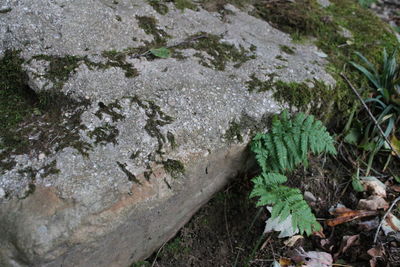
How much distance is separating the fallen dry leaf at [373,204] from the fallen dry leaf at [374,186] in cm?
10

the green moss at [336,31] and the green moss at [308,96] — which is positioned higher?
the green moss at [336,31]

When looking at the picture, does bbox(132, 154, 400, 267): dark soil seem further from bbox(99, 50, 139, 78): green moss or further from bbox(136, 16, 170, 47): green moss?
bbox(136, 16, 170, 47): green moss

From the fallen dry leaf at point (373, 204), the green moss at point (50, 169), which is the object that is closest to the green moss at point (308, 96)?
the fallen dry leaf at point (373, 204)

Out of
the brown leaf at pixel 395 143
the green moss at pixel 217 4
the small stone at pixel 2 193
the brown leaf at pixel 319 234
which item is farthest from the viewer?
the green moss at pixel 217 4

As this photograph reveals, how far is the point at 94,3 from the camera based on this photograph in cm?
313

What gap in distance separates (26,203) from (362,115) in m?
2.93

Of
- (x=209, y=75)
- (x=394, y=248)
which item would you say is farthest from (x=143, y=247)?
(x=394, y=248)

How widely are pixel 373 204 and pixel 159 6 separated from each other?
2.50 m

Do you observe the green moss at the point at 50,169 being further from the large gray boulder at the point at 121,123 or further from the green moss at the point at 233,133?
the green moss at the point at 233,133

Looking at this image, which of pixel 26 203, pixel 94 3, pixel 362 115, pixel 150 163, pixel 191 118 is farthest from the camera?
pixel 362 115

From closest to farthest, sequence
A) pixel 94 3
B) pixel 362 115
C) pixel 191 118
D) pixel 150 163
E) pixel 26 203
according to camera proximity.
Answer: pixel 26 203
pixel 150 163
pixel 191 118
pixel 94 3
pixel 362 115

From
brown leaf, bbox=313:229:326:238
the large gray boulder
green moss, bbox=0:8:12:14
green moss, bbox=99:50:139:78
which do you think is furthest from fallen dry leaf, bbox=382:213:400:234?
green moss, bbox=0:8:12:14

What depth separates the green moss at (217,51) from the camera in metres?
3.09

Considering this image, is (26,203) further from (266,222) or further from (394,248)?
(394,248)
